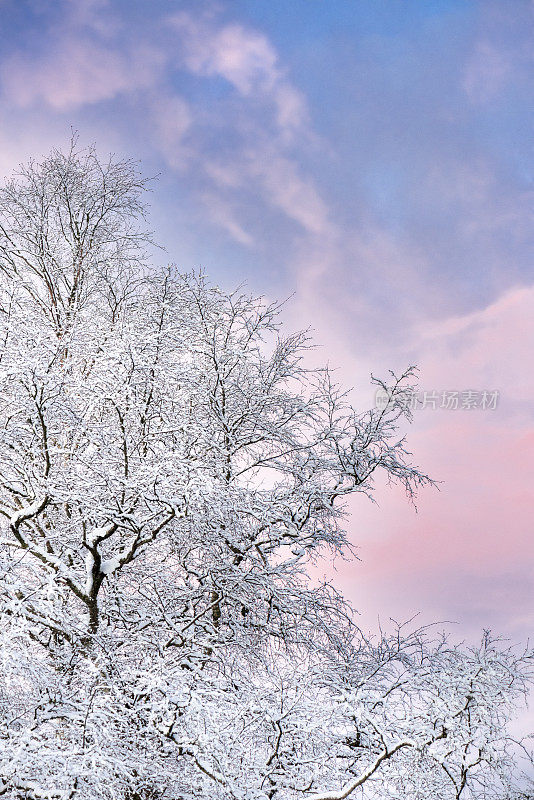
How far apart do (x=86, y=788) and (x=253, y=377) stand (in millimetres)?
5809

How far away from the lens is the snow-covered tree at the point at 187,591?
555 cm

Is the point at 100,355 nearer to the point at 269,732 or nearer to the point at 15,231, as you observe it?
the point at 269,732

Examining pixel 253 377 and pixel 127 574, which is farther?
pixel 253 377

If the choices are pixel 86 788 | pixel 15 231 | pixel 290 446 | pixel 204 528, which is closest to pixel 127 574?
pixel 204 528

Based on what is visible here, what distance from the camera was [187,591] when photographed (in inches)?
326

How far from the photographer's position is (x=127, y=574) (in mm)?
8695

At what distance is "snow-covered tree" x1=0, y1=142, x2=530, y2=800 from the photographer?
5547mm

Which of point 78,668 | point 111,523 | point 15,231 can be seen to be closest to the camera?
point 78,668

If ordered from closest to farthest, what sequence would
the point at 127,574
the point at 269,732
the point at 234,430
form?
the point at 269,732
the point at 127,574
the point at 234,430

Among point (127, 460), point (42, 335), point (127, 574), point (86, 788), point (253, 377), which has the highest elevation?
point (253, 377)

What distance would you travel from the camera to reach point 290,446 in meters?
9.84

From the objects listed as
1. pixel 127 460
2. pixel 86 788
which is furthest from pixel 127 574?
pixel 86 788

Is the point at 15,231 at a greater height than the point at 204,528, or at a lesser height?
greater

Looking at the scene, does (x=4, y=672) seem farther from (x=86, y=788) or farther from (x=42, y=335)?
(x=42, y=335)
